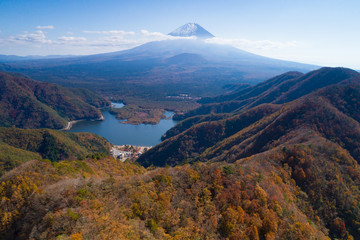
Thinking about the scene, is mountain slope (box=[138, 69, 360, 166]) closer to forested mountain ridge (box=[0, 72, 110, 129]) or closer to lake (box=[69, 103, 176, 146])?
lake (box=[69, 103, 176, 146])

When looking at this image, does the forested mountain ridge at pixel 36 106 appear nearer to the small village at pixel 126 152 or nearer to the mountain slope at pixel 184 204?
the small village at pixel 126 152

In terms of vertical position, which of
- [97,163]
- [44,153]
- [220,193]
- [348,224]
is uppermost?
[220,193]

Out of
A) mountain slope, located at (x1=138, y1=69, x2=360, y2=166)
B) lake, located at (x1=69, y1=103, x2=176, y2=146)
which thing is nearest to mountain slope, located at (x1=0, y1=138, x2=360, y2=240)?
mountain slope, located at (x1=138, y1=69, x2=360, y2=166)

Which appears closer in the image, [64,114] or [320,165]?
[320,165]

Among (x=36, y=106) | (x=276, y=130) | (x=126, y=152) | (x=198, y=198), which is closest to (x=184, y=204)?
(x=198, y=198)

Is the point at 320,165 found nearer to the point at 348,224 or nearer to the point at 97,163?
the point at 348,224

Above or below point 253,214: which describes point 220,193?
above

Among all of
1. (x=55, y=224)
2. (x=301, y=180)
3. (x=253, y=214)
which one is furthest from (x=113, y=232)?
(x=301, y=180)

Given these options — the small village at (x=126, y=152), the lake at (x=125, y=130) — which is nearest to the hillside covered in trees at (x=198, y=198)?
the small village at (x=126, y=152)
